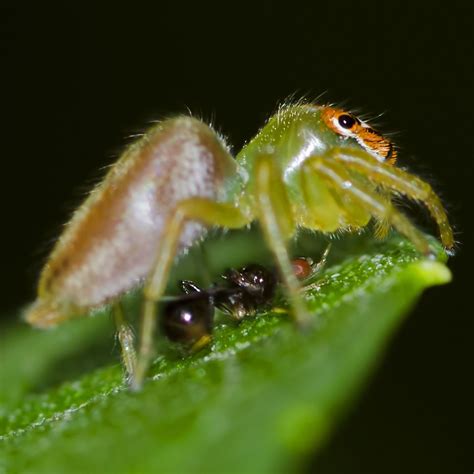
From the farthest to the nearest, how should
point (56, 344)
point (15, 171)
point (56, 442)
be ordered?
point (15, 171) → point (56, 344) → point (56, 442)

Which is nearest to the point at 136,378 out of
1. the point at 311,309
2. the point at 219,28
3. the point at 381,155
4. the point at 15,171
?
the point at 311,309

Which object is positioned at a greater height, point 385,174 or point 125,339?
point 385,174

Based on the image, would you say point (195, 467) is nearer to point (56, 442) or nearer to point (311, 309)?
point (56, 442)

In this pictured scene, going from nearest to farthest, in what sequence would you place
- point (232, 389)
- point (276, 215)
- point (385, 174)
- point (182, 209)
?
1. point (232, 389)
2. point (182, 209)
3. point (276, 215)
4. point (385, 174)

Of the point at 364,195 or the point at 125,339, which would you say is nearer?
the point at 364,195

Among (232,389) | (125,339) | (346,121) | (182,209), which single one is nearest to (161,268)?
(182,209)

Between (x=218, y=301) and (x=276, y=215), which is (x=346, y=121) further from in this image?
(x=218, y=301)

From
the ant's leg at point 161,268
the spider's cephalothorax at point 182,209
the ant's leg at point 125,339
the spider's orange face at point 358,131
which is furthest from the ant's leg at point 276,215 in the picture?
the ant's leg at point 125,339
